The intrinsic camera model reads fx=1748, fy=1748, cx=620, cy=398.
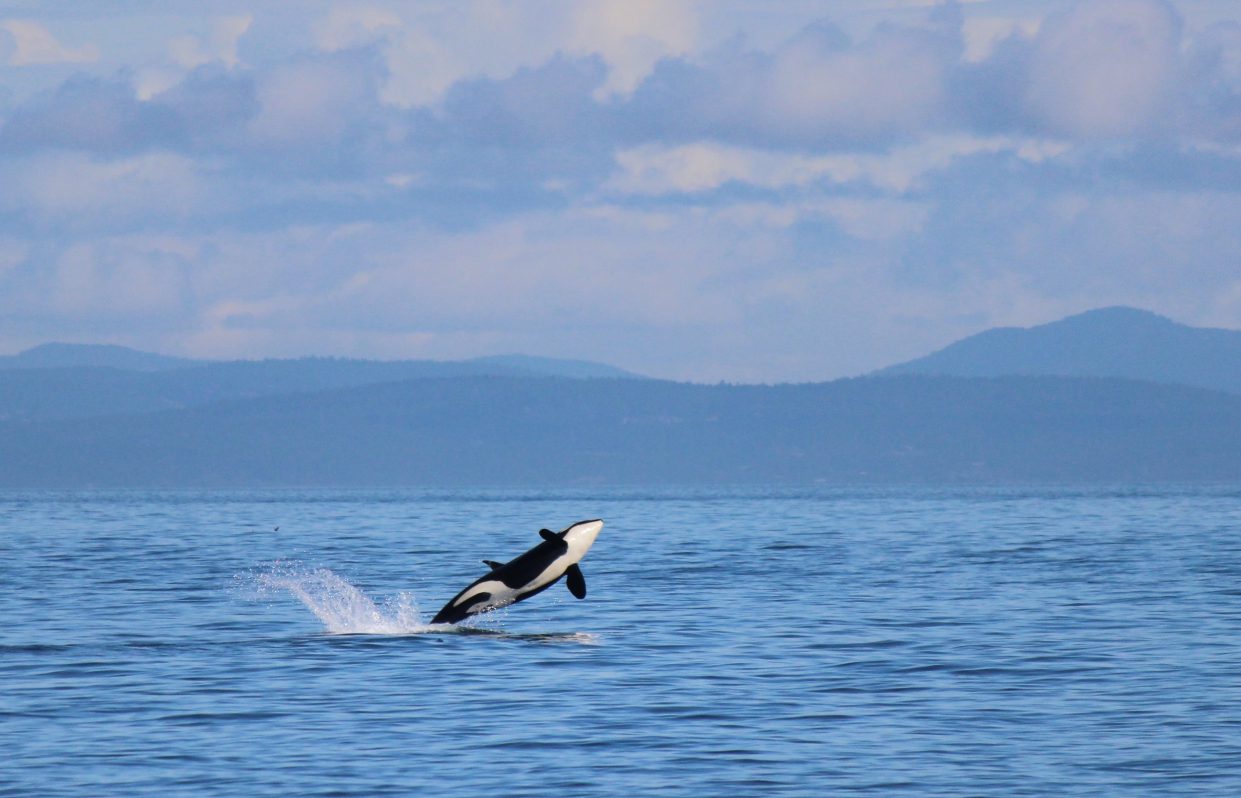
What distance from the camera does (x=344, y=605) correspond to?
39188 millimetres

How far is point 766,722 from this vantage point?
22688mm

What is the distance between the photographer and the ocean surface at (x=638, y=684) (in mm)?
19625

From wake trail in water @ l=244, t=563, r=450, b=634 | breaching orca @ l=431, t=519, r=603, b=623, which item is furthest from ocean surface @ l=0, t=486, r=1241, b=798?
breaching orca @ l=431, t=519, r=603, b=623

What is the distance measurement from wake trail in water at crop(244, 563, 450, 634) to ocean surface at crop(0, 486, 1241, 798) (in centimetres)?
17

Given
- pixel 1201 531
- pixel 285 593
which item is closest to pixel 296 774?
pixel 285 593

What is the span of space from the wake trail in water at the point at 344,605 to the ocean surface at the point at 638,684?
0.17 meters

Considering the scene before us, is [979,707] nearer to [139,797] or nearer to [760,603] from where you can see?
[139,797]

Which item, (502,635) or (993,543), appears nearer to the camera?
(502,635)

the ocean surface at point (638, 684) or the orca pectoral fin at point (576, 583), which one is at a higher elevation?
the orca pectoral fin at point (576, 583)

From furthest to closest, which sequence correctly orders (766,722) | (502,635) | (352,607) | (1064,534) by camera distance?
(1064,534) < (352,607) < (502,635) < (766,722)

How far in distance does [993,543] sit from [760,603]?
3285cm

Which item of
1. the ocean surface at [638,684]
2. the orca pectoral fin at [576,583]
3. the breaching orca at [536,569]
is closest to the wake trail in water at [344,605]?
the ocean surface at [638,684]

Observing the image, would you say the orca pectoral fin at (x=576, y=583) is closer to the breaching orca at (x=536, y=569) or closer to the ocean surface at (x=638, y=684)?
the breaching orca at (x=536, y=569)

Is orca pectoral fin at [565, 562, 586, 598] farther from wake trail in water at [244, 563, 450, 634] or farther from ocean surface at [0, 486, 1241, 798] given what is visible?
wake trail in water at [244, 563, 450, 634]
